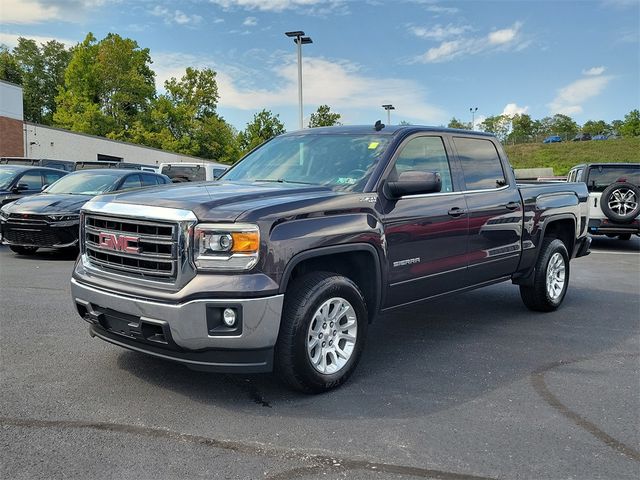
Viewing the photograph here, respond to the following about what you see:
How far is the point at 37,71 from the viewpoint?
7650 cm

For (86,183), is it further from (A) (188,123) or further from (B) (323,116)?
(A) (188,123)

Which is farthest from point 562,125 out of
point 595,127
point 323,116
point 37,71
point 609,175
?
point 609,175

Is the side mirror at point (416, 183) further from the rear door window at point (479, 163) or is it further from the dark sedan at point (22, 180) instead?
the dark sedan at point (22, 180)

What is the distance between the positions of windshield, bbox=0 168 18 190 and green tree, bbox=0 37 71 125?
2699 inches

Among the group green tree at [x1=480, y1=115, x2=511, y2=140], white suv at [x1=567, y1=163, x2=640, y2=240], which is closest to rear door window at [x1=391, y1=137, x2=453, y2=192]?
white suv at [x1=567, y1=163, x2=640, y2=240]

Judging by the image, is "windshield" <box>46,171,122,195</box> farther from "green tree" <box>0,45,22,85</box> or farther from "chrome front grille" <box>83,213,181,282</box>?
"green tree" <box>0,45,22,85</box>

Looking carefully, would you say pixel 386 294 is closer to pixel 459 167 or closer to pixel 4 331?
pixel 459 167

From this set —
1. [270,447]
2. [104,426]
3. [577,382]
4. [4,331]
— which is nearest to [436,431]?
[270,447]

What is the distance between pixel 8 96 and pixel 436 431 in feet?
126

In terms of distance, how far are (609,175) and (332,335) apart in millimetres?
11051

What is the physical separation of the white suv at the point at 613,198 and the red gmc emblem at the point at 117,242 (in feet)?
29.8

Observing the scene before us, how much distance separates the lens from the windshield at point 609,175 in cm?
1261

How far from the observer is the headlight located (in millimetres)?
3480

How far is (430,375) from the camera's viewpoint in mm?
4383
